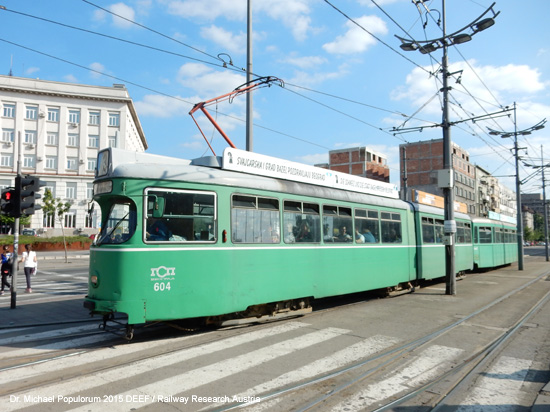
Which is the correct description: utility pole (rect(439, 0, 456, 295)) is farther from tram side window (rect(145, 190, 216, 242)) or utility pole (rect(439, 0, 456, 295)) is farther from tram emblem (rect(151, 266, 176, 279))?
tram emblem (rect(151, 266, 176, 279))

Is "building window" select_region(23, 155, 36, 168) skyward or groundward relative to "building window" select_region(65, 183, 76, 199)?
skyward

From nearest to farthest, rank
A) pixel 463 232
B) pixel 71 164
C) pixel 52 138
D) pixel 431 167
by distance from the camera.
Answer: pixel 463 232
pixel 52 138
pixel 71 164
pixel 431 167

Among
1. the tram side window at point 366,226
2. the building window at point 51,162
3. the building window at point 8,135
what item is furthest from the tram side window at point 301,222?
the building window at point 8,135

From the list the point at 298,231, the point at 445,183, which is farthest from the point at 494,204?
the point at 298,231

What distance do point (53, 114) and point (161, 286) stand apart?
2100 inches

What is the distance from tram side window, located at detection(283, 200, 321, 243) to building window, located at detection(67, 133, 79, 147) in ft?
165

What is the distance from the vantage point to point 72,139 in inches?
2047

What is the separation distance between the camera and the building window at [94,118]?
52.5 metres

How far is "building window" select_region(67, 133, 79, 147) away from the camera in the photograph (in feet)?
170

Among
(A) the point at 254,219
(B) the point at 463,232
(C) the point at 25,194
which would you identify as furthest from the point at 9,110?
(A) the point at 254,219

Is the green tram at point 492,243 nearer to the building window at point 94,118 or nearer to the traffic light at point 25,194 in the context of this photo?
the traffic light at point 25,194

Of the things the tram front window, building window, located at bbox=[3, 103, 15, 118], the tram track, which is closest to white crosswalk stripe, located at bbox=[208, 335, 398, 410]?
the tram track

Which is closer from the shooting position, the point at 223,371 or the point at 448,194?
the point at 223,371

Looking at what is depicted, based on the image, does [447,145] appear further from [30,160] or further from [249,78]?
[30,160]
